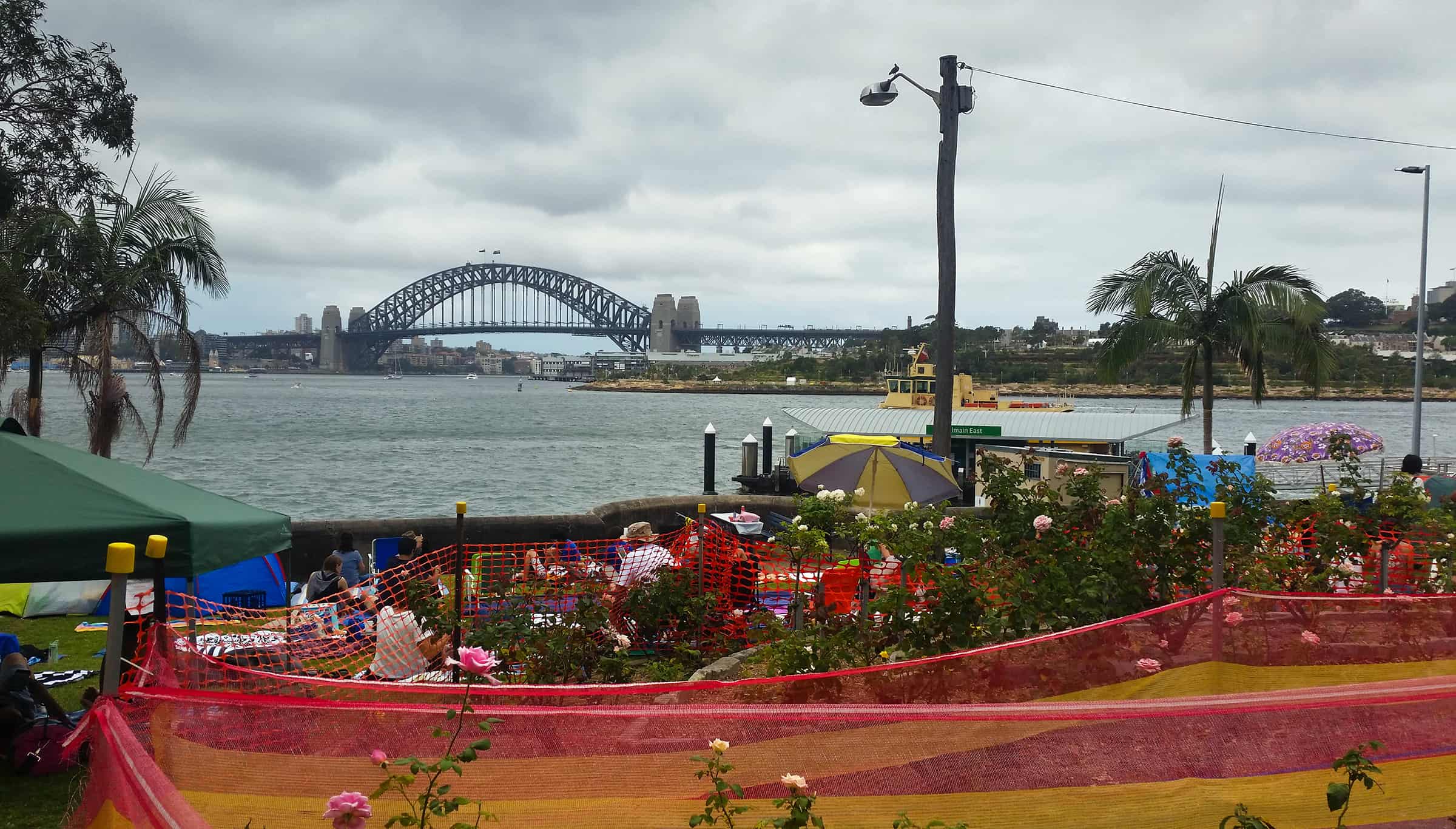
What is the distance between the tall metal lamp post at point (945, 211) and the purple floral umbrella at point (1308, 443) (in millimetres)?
5990

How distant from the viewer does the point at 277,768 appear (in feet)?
7.97

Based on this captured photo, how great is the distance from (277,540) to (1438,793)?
4872 millimetres

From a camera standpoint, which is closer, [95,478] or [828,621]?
[95,478]

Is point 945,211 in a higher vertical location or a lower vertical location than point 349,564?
higher

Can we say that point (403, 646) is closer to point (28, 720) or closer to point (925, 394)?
point (28, 720)

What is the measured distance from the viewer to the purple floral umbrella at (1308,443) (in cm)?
1377

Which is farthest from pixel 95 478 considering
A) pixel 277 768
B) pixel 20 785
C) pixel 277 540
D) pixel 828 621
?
pixel 828 621

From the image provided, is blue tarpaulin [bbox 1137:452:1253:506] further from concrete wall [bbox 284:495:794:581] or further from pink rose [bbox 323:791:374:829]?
pink rose [bbox 323:791:374:829]

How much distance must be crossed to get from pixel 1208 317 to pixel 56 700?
1144cm

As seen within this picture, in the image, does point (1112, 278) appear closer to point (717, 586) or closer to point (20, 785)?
point (717, 586)

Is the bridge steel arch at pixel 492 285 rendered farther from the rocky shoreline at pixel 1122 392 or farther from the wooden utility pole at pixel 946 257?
the wooden utility pole at pixel 946 257

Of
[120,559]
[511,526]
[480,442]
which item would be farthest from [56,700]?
[480,442]

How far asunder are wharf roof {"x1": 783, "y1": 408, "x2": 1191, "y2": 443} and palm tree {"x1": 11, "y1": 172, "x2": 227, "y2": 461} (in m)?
11.7

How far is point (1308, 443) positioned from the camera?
14.4m
